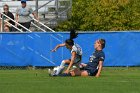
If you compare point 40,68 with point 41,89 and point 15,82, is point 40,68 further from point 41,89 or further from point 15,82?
point 41,89

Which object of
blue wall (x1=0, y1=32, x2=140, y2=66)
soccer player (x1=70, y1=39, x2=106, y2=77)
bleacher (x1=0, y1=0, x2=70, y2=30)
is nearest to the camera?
soccer player (x1=70, y1=39, x2=106, y2=77)

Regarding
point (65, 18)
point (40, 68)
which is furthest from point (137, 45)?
point (65, 18)

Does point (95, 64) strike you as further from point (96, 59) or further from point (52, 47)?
point (52, 47)

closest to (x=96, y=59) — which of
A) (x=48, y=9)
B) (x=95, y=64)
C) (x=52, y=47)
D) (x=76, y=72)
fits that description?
(x=95, y=64)

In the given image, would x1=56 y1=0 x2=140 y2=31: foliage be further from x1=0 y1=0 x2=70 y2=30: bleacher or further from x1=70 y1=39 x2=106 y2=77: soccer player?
x1=70 y1=39 x2=106 y2=77: soccer player

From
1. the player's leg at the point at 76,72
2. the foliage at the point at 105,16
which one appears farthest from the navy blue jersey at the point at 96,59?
the foliage at the point at 105,16

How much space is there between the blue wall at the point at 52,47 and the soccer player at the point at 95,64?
223 inches

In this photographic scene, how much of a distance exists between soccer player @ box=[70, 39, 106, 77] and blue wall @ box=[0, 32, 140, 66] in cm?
567

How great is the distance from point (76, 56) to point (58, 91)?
5.82 m

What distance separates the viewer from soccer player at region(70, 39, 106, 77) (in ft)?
58.1

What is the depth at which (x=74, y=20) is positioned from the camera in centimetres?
3512

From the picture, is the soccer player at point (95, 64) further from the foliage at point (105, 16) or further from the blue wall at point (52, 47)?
the foliage at point (105, 16)

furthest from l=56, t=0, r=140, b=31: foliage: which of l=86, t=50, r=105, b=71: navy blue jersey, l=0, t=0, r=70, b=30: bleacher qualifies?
l=86, t=50, r=105, b=71: navy blue jersey

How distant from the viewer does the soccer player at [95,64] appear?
1772 centimetres
